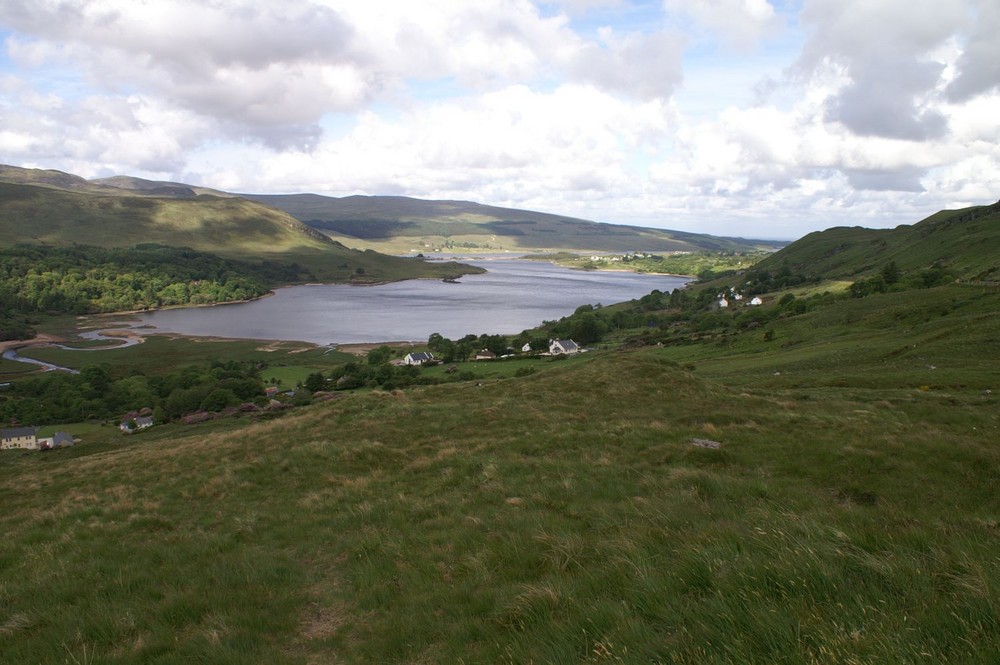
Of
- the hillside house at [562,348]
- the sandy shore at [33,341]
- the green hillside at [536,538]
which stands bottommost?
the sandy shore at [33,341]

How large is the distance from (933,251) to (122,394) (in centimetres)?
16807

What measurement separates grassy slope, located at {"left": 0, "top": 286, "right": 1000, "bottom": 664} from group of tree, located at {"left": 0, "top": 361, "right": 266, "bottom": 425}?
56.7m

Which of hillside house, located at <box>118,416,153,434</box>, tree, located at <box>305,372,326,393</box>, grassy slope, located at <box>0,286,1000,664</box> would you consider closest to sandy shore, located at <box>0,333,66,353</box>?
hillside house, located at <box>118,416,153,434</box>

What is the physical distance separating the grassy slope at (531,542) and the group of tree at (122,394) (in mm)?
56725

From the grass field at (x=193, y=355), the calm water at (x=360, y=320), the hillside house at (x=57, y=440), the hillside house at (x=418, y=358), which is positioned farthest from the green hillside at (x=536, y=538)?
the calm water at (x=360, y=320)

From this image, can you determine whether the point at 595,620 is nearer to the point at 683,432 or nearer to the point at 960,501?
the point at 960,501

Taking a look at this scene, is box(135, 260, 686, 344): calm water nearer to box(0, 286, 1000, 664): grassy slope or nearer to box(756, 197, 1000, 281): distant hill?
box(756, 197, 1000, 281): distant hill

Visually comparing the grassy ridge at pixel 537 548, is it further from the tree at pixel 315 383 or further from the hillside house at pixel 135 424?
the tree at pixel 315 383

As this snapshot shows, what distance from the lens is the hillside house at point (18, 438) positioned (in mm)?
60719

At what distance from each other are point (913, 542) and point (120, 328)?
619 feet

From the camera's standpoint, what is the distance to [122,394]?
83062 mm

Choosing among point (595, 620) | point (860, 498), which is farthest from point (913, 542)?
point (860, 498)

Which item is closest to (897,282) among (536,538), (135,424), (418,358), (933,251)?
(933,251)

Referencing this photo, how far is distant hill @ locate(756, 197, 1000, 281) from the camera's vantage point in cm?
9953
